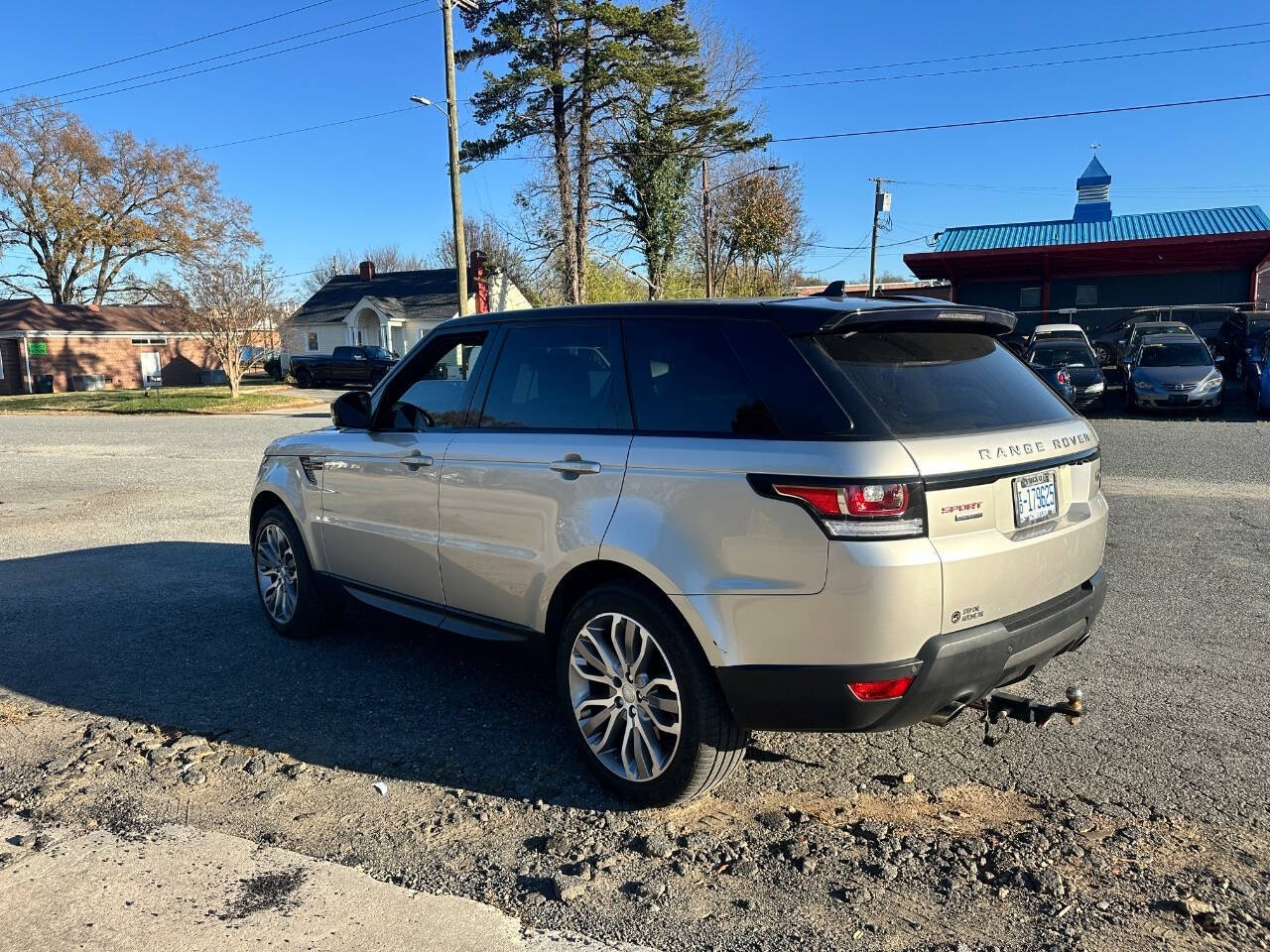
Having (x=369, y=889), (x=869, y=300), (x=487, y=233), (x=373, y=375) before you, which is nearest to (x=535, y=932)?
(x=369, y=889)

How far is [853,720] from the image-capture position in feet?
9.53

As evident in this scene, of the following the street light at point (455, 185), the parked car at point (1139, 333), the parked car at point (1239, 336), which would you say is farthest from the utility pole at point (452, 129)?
the parked car at point (1239, 336)

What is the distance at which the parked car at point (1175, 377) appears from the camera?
17297 mm

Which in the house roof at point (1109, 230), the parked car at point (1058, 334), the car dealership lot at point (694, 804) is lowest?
the car dealership lot at point (694, 804)

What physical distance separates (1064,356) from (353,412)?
17784 millimetres

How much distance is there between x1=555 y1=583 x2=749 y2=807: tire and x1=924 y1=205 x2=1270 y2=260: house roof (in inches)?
1142

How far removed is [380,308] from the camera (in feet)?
154

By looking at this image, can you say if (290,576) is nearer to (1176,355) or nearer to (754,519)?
(754,519)

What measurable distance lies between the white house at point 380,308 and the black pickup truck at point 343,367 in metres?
8.36

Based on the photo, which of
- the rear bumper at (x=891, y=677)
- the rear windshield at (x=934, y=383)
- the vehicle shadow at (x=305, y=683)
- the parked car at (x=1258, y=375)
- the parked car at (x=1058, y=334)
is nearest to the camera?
the rear bumper at (x=891, y=677)

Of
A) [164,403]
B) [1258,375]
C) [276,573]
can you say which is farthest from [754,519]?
[164,403]

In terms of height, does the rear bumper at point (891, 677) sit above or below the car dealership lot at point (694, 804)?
above

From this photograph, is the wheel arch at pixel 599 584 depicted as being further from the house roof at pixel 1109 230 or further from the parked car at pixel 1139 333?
the house roof at pixel 1109 230

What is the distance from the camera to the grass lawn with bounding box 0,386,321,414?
27.8 meters
